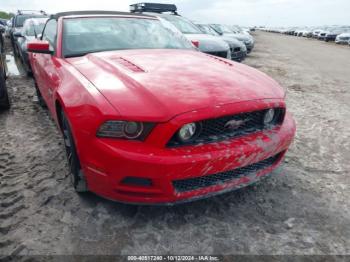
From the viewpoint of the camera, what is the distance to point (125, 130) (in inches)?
74.4

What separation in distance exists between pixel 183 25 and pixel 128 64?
528cm

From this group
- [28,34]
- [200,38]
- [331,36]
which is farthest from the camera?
[331,36]

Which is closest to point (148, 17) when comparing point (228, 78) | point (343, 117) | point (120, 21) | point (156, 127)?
point (120, 21)

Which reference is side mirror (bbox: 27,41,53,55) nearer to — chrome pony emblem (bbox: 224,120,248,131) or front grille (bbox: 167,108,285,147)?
front grille (bbox: 167,108,285,147)

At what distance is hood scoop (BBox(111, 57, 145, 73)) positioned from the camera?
238cm

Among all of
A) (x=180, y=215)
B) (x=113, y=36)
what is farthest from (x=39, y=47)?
(x=180, y=215)

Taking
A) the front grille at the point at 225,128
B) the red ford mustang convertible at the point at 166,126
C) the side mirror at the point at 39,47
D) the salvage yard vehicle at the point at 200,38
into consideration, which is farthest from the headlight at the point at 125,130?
the salvage yard vehicle at the point at 200,38

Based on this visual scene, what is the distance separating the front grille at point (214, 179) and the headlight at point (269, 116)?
33 cm

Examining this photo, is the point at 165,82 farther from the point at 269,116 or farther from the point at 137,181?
the point at 269,116

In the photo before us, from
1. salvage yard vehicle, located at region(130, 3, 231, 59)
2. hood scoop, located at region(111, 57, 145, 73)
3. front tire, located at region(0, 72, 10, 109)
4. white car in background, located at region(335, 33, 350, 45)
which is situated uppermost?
hood scoop, located at region(111, 57, 145, 73)

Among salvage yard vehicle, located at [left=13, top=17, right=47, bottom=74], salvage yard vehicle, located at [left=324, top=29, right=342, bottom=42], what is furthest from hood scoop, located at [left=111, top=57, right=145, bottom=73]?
salvage yard vehicle, located at [left=324, top=29, right=342, bottom=42]

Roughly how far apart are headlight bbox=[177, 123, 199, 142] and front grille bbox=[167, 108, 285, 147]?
0.03 m

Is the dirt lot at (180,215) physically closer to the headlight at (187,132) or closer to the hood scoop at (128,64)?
the headlight at (187,132)

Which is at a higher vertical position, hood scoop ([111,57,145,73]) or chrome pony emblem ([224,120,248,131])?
hood scoop ([111,57,145,73])
